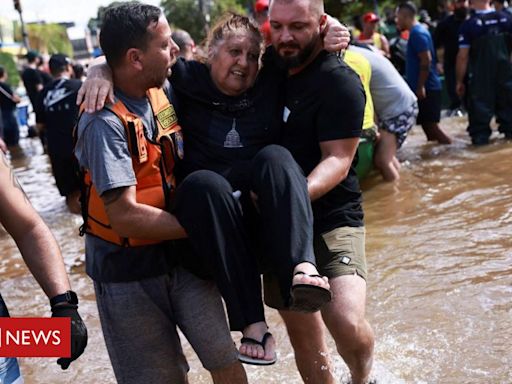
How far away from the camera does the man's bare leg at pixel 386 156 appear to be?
7355 millimetres

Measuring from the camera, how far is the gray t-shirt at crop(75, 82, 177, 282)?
2.73 m

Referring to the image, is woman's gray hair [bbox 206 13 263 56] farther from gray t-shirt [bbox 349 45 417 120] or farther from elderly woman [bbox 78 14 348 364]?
gray t-shirt [bbox 349 45 417 120]

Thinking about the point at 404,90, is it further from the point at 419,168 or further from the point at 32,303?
the point at 32,303

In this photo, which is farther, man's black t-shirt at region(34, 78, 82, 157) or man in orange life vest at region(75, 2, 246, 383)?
man's black t-shirt at region(34, 78, 82, 157)

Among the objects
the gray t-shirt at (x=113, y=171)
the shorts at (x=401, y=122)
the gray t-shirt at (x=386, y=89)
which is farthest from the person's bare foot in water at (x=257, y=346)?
the shorts at (x=401, y=122)

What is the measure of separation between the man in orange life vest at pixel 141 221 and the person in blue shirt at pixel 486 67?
6.85m

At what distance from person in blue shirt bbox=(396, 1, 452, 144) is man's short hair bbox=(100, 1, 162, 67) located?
6.66m

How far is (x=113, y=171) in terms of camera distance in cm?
272

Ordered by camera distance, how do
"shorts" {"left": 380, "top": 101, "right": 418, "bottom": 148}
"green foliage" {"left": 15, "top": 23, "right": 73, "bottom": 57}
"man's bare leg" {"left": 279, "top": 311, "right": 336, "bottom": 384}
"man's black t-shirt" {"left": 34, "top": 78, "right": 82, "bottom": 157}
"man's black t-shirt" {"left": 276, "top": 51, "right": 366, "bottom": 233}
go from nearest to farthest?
"man's black t-shirt" {"left": 276, "top": 51, "right": 366, "bottom": 233}, "man's bare leg" {"left": 279, "top": 311, "right": 336, "bottom": 384}, "man's black t-shirt" {"left": 34, "top": 78, "right": 82, "bottom": 157}, "shorts" {"left": 380, "top": 101, "right": 418, "bottom": 148}, "green foliage" {"left": 15, "top": 23, "right": 73, "bottom": 57}

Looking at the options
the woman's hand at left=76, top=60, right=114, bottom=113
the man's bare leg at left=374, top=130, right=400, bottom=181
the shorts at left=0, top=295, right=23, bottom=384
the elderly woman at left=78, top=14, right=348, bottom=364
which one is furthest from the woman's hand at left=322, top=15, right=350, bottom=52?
the man's bare leg at left=374, top=130, right=400, bottom=181

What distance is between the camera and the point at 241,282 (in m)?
2.80

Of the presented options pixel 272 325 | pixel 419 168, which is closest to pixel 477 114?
pixel 419 168

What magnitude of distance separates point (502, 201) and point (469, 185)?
0.76m

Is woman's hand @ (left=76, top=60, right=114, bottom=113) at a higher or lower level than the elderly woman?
higher
